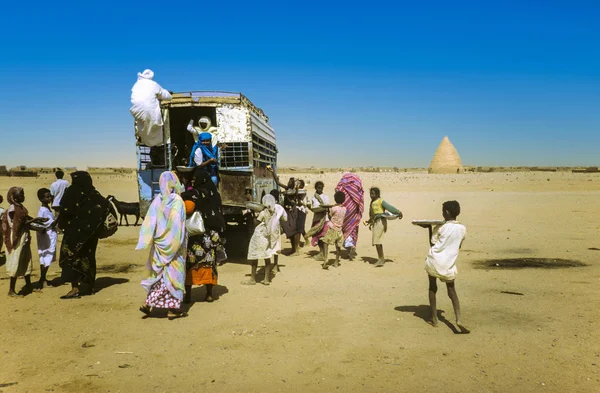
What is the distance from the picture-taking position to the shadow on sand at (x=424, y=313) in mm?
5824

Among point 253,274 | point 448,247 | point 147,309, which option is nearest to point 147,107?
point 253,274

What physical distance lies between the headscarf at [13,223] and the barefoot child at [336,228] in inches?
214

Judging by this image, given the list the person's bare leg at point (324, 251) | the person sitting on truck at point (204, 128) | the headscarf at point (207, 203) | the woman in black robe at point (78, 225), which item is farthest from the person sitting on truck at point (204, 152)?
the person's bare leg at point (324, 251)

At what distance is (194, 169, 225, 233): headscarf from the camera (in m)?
6.66

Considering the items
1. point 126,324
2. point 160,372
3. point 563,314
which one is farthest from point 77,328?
point 563,314

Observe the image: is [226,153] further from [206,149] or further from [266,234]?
[266,234]

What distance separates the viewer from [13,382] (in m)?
4.35

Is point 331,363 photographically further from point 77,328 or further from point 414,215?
point 414,215

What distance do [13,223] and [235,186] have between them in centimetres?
401

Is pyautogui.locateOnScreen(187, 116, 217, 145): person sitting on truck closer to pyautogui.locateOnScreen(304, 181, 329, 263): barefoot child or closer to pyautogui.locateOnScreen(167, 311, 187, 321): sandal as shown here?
pyautogui.locateOnScreen(304, 181, 329, 263): barefoot child

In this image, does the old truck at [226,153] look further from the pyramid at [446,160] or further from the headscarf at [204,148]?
the pyramid at [446,160]

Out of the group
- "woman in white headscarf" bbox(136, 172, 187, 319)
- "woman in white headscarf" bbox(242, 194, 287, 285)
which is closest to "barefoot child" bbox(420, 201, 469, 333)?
"woman in white headscarf" bbox(242, 194, 287, 285)

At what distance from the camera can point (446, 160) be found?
7669 cm

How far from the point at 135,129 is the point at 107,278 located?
295 cm
